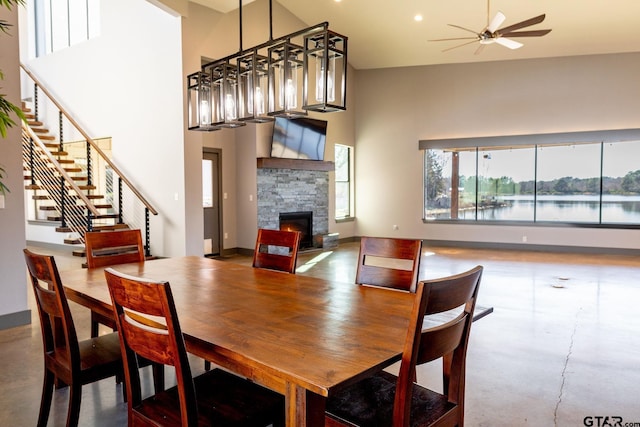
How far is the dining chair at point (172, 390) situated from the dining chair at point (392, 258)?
3.24 feet

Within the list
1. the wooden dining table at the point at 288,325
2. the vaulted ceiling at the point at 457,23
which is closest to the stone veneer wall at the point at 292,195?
the vaulted ceiling at the point at 457,23

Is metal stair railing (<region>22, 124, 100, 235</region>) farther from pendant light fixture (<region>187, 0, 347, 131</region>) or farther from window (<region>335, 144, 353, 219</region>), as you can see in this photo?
window (<region>335, 144, 353, 219</region>)

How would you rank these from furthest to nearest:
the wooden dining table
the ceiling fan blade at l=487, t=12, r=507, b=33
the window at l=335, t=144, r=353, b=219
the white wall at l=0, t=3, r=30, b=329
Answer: the window at l=335, t=144, r=353, b=219 → the ceiling fan blade at l=487, t=12, r=507, b=33 → the white wall at l=0, t=3, r=30, b=329 → the wooden dining table

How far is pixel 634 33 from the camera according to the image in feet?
25.0

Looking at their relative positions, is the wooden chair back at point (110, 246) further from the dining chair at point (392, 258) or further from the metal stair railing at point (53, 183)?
the metal stair railing at point (53, 183)

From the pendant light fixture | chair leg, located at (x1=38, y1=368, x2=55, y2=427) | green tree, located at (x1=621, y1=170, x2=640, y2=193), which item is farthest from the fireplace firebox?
chair leg, located at (x1=38, y1=368, x2=55, y2=427)

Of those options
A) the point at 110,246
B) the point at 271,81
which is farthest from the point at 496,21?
the point at 110,246

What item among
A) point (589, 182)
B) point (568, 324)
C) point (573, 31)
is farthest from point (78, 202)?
point (589, 182)

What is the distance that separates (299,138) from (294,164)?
1.80ft

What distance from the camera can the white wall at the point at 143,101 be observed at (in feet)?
22.7

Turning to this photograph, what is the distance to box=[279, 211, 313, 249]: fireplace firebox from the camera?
29.3 ft

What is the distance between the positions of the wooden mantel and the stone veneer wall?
0.15 meters

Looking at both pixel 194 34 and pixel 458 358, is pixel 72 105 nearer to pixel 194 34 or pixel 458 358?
pixel 194 34

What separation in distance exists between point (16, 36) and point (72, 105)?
5.31 meters
